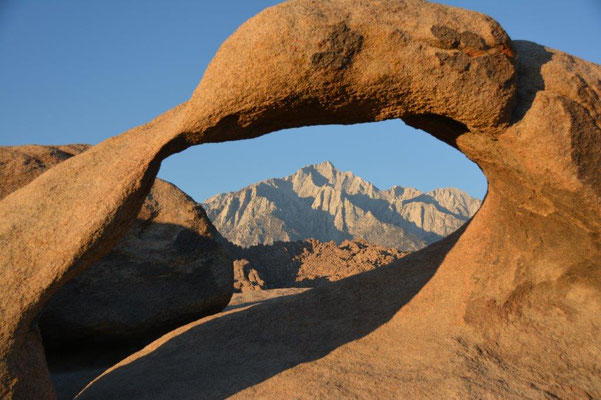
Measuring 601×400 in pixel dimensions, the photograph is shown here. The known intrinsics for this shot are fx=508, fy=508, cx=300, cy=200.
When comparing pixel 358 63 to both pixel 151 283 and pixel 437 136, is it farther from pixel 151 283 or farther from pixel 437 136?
pixel 151 283

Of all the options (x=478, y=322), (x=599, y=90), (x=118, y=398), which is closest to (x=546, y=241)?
(x=478, y=322)

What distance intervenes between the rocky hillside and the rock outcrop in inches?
1984

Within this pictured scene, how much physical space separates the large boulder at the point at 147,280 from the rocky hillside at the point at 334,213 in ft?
161

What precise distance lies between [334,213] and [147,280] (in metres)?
70.1

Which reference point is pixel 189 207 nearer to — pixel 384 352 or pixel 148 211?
pixel 148 211

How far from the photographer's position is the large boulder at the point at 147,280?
18.2 ft

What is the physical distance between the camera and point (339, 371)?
12.0 ft

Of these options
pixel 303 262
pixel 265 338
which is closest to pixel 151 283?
pixel 265 338

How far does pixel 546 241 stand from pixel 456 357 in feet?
4.06

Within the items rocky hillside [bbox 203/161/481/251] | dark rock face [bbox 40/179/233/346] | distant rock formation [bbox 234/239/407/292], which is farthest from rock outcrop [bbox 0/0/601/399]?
rocky hillside [bbox 203/161/481/251]

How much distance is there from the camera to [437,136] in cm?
421

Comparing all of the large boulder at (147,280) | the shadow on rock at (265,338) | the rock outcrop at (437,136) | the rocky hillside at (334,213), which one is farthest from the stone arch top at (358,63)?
the rocky hillside at (334,213)

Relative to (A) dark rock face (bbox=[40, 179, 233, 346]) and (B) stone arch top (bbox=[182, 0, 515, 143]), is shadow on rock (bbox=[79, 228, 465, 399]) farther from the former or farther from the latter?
(B) stone arch top (bbox=[182, 0, 515, 143])

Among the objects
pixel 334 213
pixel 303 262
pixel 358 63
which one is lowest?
pixel 303 262
